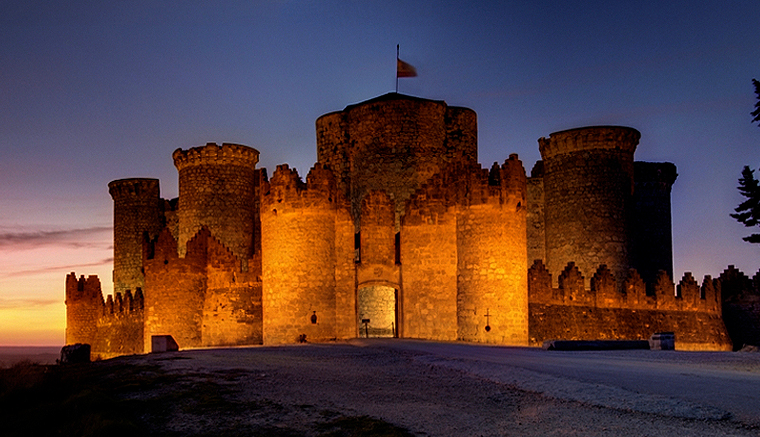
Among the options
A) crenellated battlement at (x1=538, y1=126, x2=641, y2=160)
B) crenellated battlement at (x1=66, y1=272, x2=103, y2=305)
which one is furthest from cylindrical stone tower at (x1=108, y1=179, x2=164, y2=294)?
crenellated battlement at (x1=538, y1=126, x2=641, y2=160)

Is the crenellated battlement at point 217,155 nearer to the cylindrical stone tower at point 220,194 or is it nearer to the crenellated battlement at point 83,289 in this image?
the cylindrical stone tower at point 220,194

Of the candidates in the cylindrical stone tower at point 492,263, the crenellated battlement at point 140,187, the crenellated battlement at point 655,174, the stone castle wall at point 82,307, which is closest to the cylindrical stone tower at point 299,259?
the cylindrical stone tower at point 492,263

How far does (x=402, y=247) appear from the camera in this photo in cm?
2697

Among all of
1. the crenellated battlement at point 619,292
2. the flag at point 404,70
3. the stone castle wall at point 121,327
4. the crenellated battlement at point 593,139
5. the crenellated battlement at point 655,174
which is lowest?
the stone castle wall at point 121,327

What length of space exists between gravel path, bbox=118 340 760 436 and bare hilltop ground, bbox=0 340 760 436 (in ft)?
0.06

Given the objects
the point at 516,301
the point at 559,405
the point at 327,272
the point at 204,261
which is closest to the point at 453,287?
the point at 516,301

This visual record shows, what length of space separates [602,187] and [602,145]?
1.77m

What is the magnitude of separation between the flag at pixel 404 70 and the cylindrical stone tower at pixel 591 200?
7189 mm

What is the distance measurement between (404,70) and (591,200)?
9615 mm

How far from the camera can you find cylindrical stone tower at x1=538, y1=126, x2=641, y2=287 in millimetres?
36188

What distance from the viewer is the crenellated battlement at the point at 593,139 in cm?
3653

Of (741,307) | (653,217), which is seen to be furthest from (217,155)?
(741,307)

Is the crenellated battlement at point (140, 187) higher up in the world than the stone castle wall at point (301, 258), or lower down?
higher up

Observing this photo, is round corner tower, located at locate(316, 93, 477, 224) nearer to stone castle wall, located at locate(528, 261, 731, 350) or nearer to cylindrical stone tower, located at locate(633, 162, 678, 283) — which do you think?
stone castle wall, located at locate(528, 261, 731, 350)
